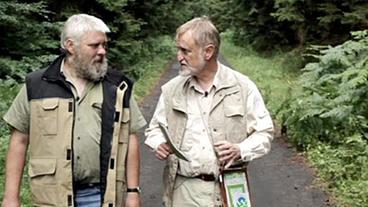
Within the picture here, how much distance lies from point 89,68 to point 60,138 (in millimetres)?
445

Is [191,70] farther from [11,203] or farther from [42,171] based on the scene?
[11,203]

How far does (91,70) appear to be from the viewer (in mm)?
4035

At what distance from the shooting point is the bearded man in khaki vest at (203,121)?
13.6 ft

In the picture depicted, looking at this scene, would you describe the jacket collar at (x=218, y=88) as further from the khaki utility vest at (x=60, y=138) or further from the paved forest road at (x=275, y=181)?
the paved forest road at (x=275, y=181)

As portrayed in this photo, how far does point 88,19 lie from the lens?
402 centimetres

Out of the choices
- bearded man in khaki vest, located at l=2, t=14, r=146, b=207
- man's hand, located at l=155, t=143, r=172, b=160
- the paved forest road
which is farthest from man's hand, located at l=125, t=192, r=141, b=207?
the paved forest road

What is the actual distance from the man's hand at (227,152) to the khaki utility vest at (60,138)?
59cm

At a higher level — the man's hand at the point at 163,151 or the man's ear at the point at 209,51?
the man's ear at the point at 209,51

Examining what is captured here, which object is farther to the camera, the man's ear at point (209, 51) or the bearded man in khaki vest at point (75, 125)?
the man's ear at point (209, 51)

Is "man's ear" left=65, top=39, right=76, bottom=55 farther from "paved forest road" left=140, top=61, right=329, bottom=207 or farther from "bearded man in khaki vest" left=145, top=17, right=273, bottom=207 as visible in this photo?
"paved forest road" left=140, top=61, right=329, bottom=207

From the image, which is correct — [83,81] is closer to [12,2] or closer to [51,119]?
[51,119]

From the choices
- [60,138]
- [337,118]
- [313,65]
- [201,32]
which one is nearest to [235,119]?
[201,32]

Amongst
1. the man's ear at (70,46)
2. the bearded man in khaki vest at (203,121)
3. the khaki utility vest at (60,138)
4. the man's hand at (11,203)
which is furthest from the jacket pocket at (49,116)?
the bearded man in khaki vest at (203,121)

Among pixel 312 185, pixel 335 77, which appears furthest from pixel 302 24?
pixel 312 185
